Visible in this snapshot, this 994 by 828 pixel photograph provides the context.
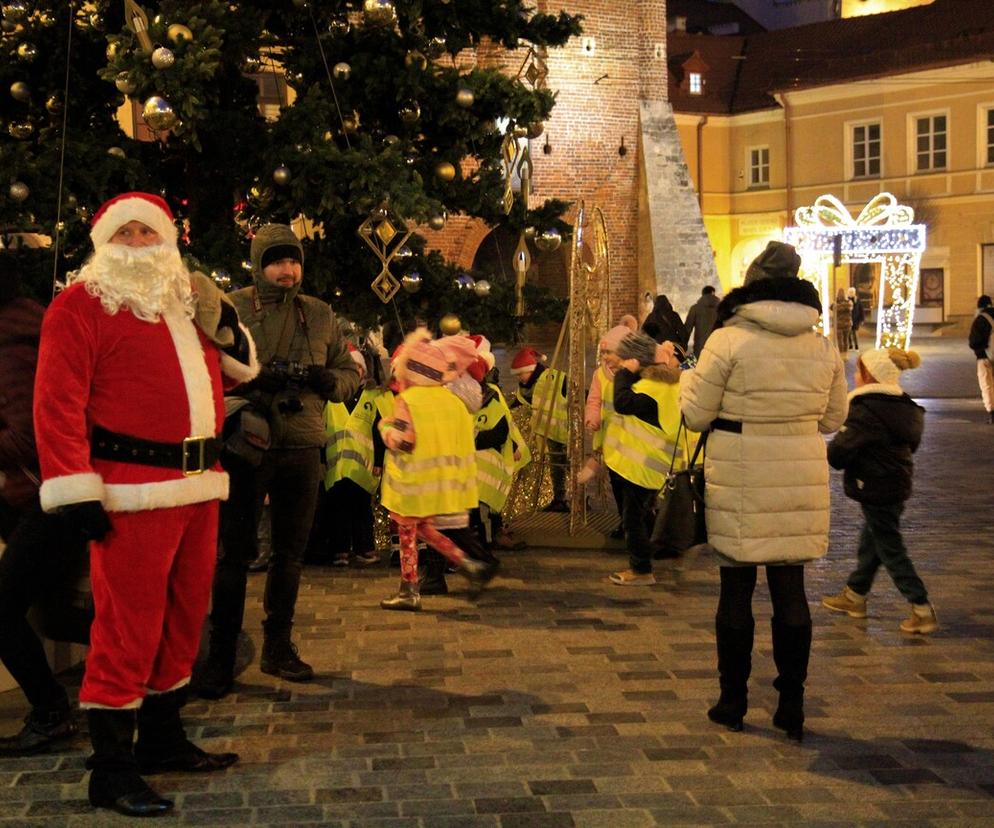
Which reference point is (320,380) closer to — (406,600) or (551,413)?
(406,600)

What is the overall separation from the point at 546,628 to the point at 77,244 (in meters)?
4.08

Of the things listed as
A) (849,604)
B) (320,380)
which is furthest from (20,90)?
Result: (849,604)

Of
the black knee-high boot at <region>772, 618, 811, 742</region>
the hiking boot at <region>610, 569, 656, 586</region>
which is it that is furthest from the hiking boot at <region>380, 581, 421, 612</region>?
the black knee-high boot at <region>772, 618, 811, 742</region>

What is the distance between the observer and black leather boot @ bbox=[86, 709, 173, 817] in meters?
4.45

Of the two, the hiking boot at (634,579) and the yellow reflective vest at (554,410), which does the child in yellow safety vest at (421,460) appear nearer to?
the hiking boot at (634,579)

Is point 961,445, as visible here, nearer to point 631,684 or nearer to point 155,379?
point 631,684

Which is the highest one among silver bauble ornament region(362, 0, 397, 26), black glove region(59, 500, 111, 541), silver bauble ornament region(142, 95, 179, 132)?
silver bauble ornament region(362, 0, 397, 26)

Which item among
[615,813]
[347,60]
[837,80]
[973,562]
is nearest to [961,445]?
[973,562]

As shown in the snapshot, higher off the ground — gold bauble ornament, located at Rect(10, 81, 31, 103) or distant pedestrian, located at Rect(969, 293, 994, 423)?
gold bauble ornament, located at Rect(10, 81, 31, 103)

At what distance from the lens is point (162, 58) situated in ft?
25.1

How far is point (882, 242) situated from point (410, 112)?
22034 mm

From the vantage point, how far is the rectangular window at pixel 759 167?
163 ft

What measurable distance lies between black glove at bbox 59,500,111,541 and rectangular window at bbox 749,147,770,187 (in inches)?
1866

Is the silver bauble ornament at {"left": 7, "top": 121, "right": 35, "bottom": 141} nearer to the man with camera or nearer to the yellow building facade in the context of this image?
the man with camera
